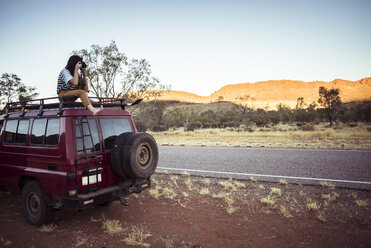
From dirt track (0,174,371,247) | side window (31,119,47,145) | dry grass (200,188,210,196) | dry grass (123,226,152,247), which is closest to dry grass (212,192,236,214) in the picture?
dirt track (0,174,371,247)

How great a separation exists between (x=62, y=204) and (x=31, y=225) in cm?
114

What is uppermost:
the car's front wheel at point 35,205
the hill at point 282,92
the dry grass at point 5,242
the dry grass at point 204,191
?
the hill at point 282,92

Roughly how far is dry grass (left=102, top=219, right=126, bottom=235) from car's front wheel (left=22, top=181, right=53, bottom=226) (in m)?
0.96

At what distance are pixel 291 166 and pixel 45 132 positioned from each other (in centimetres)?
773

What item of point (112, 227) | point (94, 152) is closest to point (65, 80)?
point (94, 152)

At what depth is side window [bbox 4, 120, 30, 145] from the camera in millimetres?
4636

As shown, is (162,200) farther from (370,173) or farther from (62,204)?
(370,173)

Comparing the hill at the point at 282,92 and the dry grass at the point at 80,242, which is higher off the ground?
the hill at the point at 282,92

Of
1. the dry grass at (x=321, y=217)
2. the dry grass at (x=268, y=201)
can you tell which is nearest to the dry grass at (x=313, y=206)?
the dry grass at (x=321, y=217)

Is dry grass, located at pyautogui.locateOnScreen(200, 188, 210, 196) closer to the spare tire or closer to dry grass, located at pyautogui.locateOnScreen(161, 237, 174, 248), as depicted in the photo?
the spare tire

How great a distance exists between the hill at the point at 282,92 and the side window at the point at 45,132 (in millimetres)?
123836

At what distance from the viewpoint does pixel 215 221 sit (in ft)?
14.6

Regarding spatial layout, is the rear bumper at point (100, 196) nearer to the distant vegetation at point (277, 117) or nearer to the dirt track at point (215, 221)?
the dirt track at point (215, 221)

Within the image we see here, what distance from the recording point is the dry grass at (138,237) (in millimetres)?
3656
